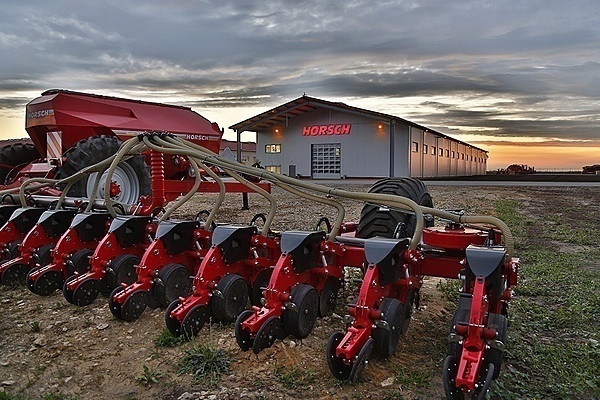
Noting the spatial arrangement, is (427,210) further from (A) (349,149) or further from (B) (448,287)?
(A) (349,149)

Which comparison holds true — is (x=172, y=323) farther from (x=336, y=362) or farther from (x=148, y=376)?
(x=336, y=362)

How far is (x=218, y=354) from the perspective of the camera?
121 inches

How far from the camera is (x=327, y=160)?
31250 millimetres

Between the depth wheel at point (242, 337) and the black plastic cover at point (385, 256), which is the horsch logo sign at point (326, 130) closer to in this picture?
the black plastic cover at point (385, 256)

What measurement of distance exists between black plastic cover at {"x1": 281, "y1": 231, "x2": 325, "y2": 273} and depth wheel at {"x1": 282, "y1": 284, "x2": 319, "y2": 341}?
16 centimetres

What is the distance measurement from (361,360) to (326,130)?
28455 millimetres

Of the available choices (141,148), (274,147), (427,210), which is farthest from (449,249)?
(274,147)

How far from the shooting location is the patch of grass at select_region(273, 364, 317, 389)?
9.20ft

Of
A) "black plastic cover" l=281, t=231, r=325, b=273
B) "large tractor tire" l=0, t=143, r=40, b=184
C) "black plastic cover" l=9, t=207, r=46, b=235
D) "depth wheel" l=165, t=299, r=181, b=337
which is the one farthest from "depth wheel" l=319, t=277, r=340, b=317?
"large tractor tire" l=0, t=143, r=40, b=184

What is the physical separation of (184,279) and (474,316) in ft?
6.86

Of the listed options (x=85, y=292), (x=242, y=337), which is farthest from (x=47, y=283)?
(x=242, y=337)

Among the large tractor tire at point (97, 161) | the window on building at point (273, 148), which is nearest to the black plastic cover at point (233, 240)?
the large tractor tire at point (97, 161)

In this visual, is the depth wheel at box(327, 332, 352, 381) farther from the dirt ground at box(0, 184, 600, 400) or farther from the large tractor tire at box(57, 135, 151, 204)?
the large tractor tire at box(57, 135, 151, 204)

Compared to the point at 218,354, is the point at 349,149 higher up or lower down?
higher up
